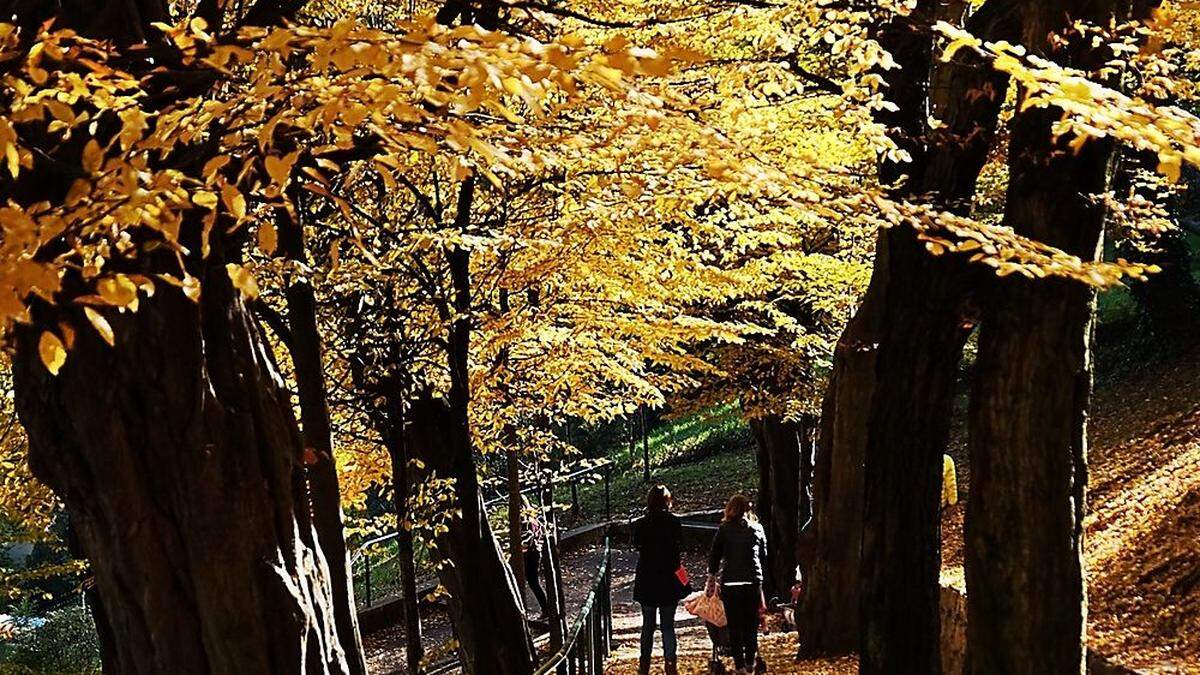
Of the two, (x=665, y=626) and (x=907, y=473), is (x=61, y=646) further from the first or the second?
(x=907, y=473)

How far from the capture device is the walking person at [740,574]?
34.1ft

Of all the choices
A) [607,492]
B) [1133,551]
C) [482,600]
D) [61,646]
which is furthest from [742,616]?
[607,492]

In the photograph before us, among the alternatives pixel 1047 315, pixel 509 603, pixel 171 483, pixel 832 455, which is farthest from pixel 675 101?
pixel 832 455

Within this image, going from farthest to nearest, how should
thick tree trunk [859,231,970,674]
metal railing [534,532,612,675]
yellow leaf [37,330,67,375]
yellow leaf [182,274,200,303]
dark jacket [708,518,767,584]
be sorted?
dark jacket [708,518,767,584]
thick tree trunk [859,231,970,674]
metal railing [534,532,612,675]
yellow leaf [182,274,200,303]
yellow leaf [37,330,67,375]

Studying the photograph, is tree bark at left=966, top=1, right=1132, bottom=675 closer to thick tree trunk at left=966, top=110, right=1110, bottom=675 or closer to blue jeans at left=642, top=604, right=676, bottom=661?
thick tree trunk at left=966, top=110, right=1110, bottom=675

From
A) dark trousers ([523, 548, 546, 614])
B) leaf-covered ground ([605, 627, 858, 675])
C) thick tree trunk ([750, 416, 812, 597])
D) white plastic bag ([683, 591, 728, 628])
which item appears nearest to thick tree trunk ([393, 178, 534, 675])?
white plastic bag ([683, 591, 728, 628])

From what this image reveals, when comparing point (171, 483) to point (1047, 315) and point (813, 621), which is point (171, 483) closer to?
point (1047, 315)

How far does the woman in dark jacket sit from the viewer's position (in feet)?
35.4

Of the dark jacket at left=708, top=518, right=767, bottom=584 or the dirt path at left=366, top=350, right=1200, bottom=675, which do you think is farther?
the dark jacket at left=708, top=518, right=767, bottom=584

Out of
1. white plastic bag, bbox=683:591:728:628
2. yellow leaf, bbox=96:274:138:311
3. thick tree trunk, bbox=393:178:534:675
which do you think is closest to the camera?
yellow leaf, bbox=96:274:138:311

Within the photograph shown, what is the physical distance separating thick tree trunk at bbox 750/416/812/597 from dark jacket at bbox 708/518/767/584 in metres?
9.82

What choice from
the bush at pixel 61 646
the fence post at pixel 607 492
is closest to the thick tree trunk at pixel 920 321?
the bush at pixel 61 646

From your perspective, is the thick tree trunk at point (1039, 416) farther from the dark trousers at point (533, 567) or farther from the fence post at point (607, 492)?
the fence post at point (607, 492)

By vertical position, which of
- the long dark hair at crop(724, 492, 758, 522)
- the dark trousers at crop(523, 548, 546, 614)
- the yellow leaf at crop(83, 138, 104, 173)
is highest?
the yellow leaf at crop(83, 138, 104, 173)
